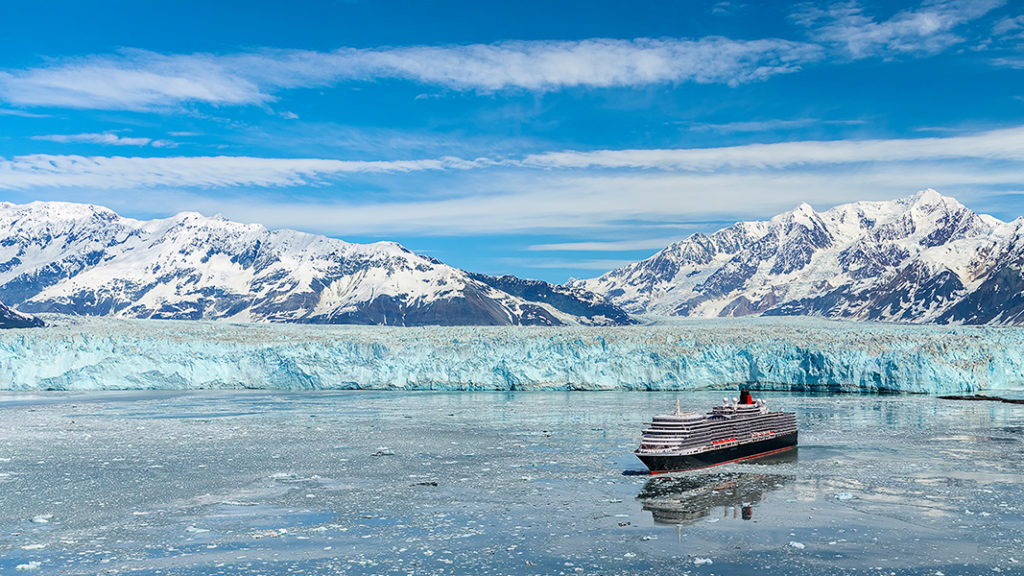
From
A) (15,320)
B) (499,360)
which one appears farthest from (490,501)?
(15,320)

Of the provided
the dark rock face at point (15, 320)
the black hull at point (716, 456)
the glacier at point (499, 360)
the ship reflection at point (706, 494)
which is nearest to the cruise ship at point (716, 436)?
the black hull at point (716, 456)

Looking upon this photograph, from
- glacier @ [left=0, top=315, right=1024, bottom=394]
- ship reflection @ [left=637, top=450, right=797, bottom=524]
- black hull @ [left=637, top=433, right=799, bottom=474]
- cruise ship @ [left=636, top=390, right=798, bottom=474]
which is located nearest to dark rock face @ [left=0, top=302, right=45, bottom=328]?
glacier @ [left=0, top=315, right=1024, bottom=394]

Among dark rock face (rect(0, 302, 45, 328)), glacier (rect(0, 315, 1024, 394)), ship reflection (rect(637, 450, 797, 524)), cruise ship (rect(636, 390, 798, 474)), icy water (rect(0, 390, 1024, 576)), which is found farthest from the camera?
dark rock face (rect(0, 302, 45, 328))

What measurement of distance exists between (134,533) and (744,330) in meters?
57.5

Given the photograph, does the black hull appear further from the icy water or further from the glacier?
the glacier

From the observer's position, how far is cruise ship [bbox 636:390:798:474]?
1056 inches

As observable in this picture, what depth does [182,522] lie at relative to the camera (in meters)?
20.1

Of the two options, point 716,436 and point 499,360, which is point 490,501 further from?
point 499,360

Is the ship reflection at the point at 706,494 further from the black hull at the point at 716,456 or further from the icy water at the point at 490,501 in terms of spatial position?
the black hull at the point at 716,456

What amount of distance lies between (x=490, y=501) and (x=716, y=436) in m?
9.67

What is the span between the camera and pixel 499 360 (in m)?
63.3

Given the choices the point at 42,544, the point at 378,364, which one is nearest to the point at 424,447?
the point at 42,544

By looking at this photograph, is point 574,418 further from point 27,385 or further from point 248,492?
point 27,385

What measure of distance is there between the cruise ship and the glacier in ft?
91.2
